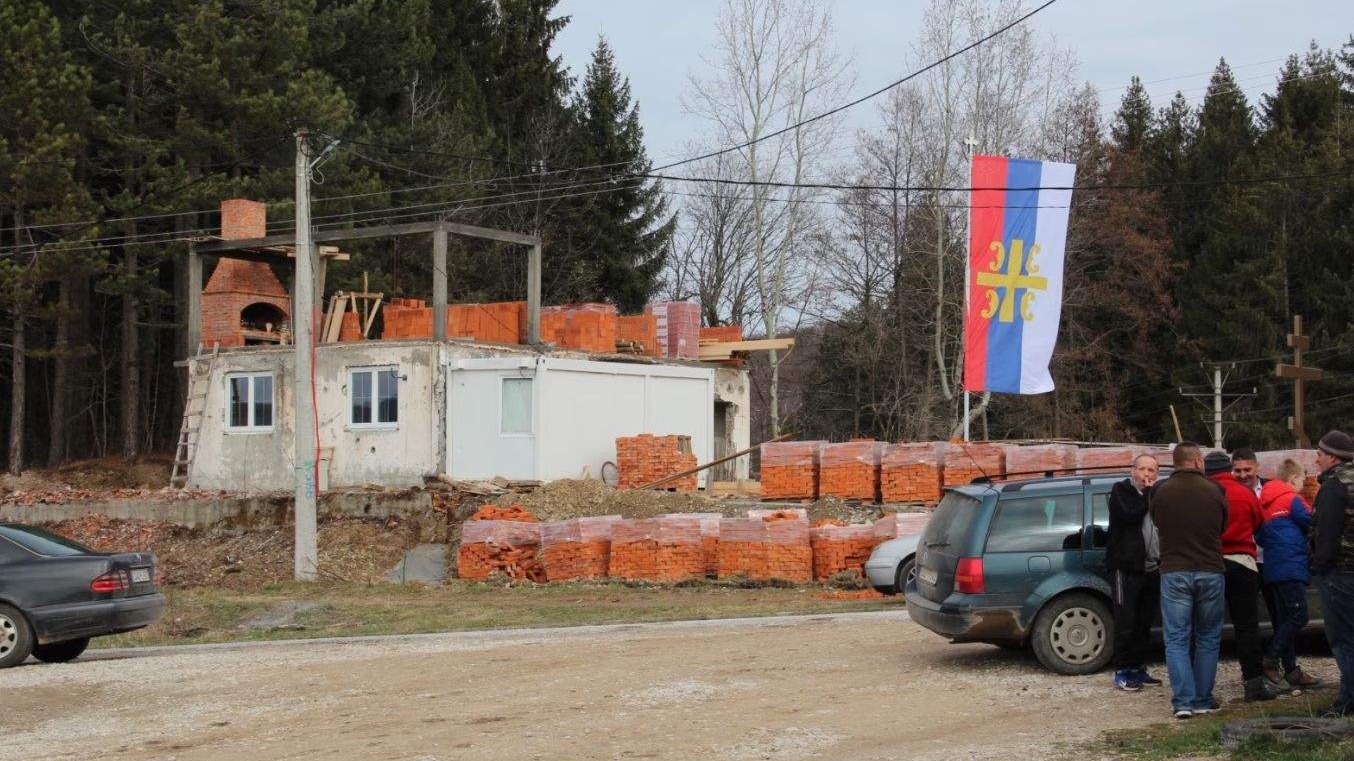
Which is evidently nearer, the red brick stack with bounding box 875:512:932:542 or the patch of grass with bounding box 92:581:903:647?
the patch of grass with bounding box 92:581:903:647

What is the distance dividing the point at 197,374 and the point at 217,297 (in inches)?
84.3

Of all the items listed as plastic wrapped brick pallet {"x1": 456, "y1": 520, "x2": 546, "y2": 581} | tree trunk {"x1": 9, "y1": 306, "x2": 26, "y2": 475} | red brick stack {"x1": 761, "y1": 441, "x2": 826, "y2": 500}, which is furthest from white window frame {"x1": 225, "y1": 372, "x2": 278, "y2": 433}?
red brick stack {"x1": 761, "y1": 441, "x2": 826, "y2": 500}

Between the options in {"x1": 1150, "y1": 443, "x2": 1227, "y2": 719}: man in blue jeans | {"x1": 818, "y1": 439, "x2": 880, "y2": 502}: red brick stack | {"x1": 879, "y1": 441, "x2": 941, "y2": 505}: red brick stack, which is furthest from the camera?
{"x1": 818, "y1": 439, "x2": 880, "y2": 502}: red brick stack

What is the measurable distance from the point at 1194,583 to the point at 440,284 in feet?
74.4

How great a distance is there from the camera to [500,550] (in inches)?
989

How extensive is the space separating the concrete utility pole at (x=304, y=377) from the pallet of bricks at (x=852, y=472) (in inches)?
374

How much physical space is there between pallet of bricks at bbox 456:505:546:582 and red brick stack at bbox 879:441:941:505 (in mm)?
6672

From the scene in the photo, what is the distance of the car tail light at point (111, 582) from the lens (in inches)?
591

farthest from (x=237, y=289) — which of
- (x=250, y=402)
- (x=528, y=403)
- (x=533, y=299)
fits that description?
(x=528, y=403)

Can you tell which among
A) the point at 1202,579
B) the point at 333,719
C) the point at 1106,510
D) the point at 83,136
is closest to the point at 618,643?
the point at 333,719

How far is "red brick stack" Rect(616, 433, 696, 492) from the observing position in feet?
102

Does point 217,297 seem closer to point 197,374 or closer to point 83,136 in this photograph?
point 197,374

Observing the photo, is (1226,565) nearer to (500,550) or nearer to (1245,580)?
(1245,580)

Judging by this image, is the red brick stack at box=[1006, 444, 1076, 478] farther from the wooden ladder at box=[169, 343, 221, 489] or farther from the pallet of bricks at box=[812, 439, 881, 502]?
the wooden ladder at box=[169, 343, 221, 489]
